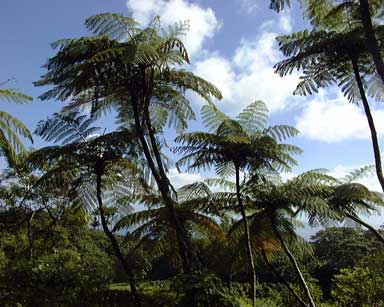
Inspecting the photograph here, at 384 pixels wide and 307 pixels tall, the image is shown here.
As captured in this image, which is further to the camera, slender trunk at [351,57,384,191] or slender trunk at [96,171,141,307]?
slender trunk at [96,171,141,307]

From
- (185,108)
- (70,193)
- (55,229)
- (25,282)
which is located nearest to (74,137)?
(70,193)

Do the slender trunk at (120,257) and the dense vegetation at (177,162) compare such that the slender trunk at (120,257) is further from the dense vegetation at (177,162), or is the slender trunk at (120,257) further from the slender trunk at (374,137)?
the slender trunk at (374,137)

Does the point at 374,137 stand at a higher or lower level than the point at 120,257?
higher

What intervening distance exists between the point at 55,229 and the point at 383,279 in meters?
9.17

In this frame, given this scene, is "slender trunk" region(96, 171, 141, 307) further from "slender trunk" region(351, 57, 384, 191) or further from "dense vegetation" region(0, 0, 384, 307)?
"slender trunk" region(351, 57, 384, 191)

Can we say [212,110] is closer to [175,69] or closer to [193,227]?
[175,69]

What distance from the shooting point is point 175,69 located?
6.73m

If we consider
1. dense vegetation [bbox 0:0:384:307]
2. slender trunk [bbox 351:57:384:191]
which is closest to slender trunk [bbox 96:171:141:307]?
Result: dense vegetation [bbox 0:0:384:307]

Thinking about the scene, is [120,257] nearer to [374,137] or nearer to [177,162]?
[177,162]

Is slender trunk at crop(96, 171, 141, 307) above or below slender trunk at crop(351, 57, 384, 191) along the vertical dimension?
below

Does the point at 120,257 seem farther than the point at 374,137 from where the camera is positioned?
Yes

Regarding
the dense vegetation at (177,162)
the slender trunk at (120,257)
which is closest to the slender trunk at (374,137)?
the dense vegetation at (177,162)

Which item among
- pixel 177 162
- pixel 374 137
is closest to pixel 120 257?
pixel 177 162

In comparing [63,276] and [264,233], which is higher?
[264,233]
